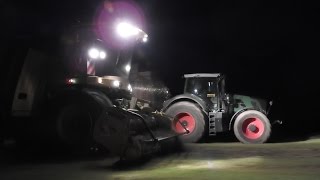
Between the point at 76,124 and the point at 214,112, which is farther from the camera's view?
the point at 214,112

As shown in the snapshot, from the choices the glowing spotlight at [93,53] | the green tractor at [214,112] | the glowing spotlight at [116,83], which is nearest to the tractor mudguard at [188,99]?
the green tractor at [214,112]

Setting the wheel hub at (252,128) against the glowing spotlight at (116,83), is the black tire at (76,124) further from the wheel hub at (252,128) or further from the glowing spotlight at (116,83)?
the wheel hub at (252,128)

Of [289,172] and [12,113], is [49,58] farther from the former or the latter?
[289,172]

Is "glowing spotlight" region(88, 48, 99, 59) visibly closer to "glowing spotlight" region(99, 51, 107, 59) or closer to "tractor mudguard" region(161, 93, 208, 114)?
"glowing spotlight" region(99, 51, 107, 59)

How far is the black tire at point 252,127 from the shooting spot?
53.4ft

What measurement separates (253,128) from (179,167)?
6.99m

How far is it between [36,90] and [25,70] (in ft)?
1.77

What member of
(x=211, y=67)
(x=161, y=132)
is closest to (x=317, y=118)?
(x=211, y=67)

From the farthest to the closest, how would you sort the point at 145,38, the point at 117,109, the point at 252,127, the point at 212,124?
the point at 212,124
the point at 252,127
the point at 145,38
the point at 117,109

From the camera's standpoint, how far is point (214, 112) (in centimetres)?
1711

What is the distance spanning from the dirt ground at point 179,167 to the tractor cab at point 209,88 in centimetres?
473

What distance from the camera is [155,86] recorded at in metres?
15.7

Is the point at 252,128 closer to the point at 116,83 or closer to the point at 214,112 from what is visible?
the point at 214,112

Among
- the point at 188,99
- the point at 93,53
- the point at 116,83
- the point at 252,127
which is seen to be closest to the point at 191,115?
the point at 188,99
